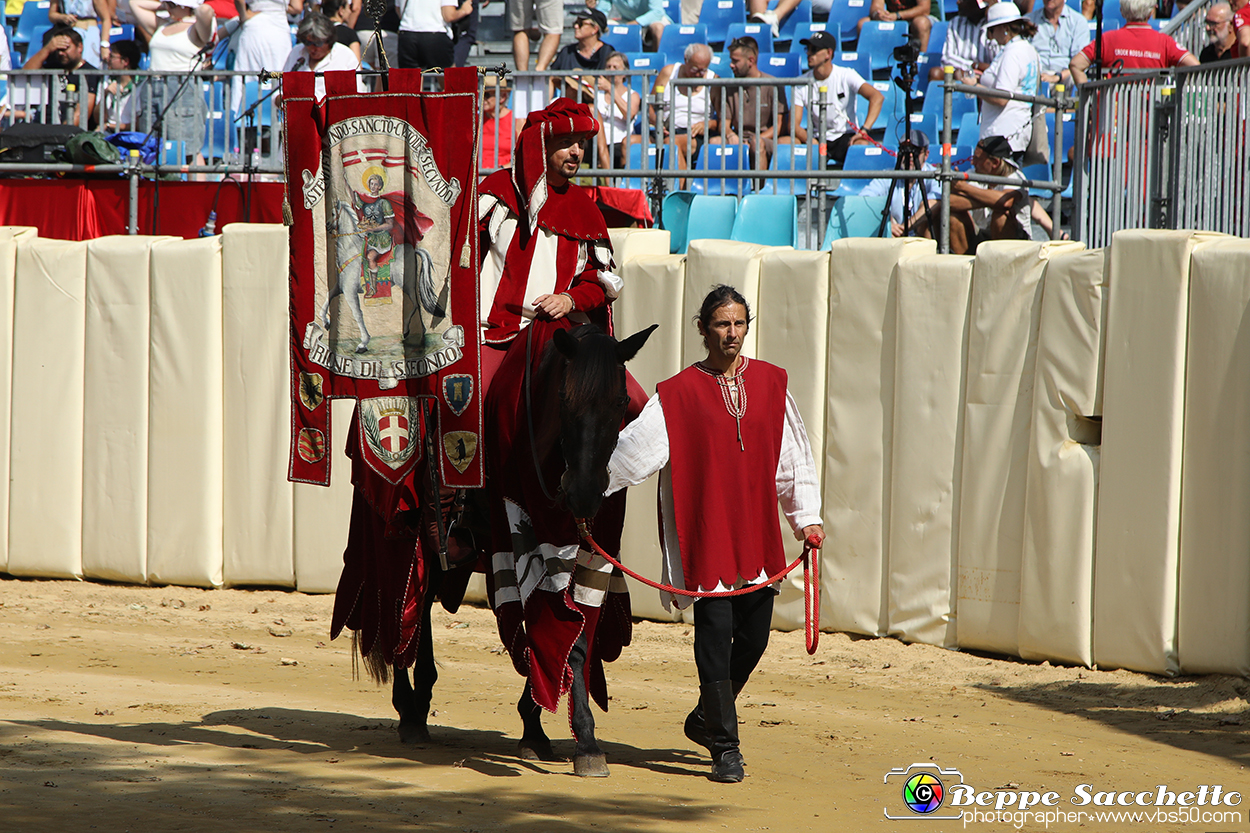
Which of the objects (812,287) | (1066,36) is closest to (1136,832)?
(812,287)

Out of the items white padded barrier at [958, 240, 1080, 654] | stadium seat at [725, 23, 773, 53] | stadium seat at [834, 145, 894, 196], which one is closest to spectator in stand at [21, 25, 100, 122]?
stadium seat at [725, 23, 773, 53]

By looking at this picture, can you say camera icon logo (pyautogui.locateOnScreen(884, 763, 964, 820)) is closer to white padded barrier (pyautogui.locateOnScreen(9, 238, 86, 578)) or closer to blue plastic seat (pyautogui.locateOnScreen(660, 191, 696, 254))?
blue plastic seat (pyautogui.locateOnScreen(660, 191, 696, 254))

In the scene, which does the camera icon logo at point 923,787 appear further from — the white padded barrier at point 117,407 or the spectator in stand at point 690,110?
the white padded barrier at point 117,407

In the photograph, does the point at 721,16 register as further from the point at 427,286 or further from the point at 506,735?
the point at 506,735

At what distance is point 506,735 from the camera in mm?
6227

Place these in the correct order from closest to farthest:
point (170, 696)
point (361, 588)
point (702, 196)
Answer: point (361, 588), point (170, 696), point (702, 196)

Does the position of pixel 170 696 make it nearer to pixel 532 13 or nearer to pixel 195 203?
pixel 195 203

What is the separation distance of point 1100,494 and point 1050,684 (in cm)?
109

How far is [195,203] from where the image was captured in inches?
458

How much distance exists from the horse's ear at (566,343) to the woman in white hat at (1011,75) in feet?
23.2

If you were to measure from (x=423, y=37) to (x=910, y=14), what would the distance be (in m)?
5.37

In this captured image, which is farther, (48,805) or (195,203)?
(195,203)

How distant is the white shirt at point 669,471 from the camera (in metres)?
5.22

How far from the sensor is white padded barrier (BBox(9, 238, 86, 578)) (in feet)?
32.7
